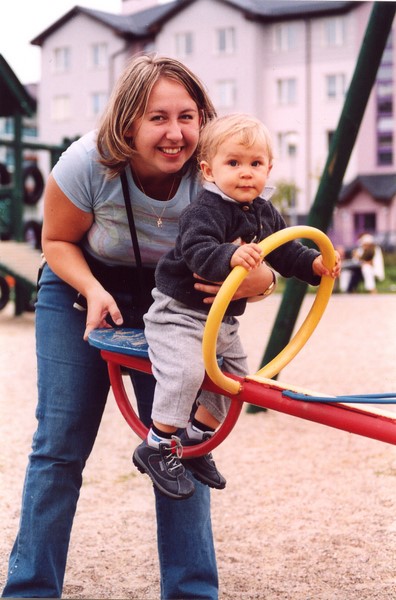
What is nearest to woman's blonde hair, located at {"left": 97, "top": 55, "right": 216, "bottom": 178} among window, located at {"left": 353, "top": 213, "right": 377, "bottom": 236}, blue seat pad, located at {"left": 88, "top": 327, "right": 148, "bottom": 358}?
blue seat pad, located at {"left": 88, "top": 327, "right": 148, "bottom": 358}

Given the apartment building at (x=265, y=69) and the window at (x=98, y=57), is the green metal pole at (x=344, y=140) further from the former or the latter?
the window at (x=98, y=57)

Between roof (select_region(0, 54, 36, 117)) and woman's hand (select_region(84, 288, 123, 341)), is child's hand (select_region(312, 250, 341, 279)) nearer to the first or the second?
woman's hand (select_region(84, 288, 123, 341))

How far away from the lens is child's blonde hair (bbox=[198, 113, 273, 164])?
1864 mm

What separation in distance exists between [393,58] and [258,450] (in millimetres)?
17172

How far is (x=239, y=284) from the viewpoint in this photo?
68.4 inches

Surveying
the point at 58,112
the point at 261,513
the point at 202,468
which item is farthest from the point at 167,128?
the point at 58,112

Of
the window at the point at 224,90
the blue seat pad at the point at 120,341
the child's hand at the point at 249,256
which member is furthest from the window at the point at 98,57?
the child's hand at the point at 249,256

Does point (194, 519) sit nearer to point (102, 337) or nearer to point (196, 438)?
point (196, 438)

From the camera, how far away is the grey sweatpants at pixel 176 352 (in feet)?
6.44

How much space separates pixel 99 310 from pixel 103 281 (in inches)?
8.5

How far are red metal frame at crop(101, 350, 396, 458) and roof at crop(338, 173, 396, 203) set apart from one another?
24.8m

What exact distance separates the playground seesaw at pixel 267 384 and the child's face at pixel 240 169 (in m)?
0.17

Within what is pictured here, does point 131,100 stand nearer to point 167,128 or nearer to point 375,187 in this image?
point 167,128

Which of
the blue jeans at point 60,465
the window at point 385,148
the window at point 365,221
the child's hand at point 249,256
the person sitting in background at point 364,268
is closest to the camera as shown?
the child's hand at point 249,256
